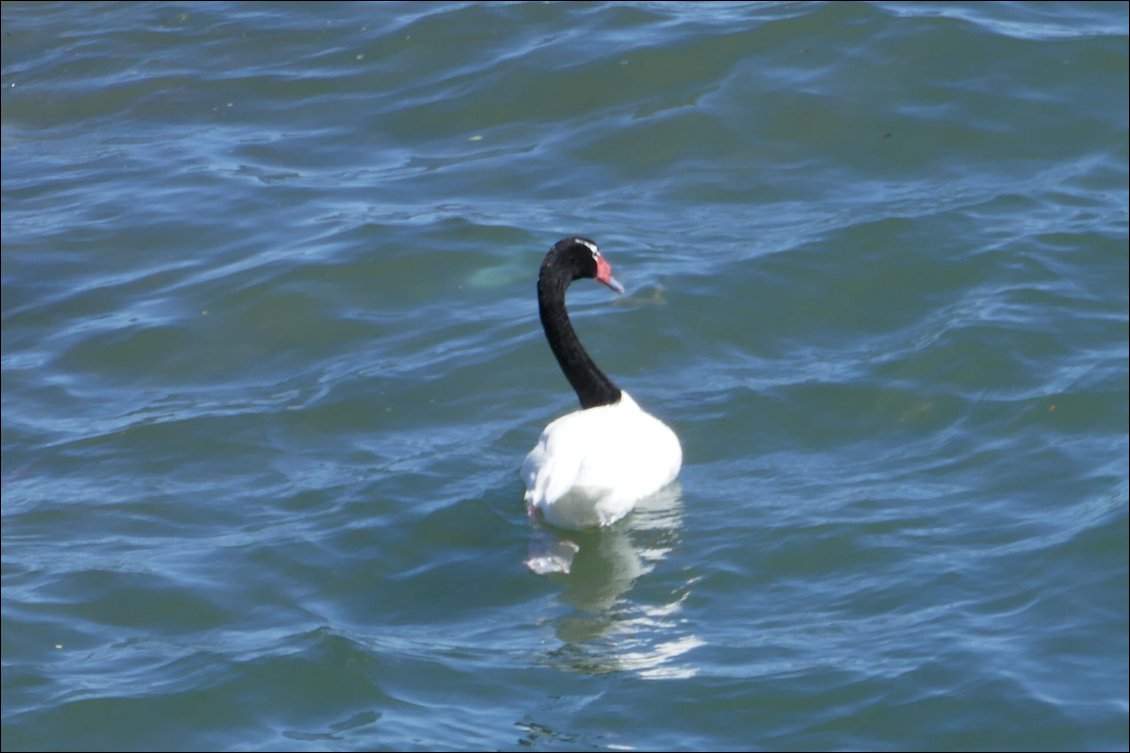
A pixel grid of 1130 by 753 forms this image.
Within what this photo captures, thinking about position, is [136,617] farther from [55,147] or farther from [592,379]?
[55,147]

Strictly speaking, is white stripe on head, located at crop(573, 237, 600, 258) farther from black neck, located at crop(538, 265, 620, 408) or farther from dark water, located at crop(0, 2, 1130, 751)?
dark water, located at crop(0, 2, 1130, 751)

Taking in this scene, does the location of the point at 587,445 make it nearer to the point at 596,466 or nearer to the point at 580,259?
the point at 596,466

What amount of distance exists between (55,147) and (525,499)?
25.8 ft

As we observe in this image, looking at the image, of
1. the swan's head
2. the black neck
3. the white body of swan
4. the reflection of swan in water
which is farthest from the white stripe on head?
the reflection of swan in water

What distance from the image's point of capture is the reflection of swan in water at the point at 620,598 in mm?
7668

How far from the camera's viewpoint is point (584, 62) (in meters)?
14.5

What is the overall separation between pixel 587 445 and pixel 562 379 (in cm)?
187

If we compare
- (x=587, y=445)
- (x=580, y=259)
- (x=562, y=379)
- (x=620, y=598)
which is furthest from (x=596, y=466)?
(x=562, y=379)

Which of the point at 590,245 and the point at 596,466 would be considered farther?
the point at 590,245

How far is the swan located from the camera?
8.60 m

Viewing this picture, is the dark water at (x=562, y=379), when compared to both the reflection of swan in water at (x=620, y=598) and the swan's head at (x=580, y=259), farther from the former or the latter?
the swan's head at (x=580, y=259)

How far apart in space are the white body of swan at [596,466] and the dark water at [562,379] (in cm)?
20

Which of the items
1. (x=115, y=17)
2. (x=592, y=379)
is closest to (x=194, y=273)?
(x=592, y=379)

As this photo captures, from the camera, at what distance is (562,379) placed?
10539 millimetres
